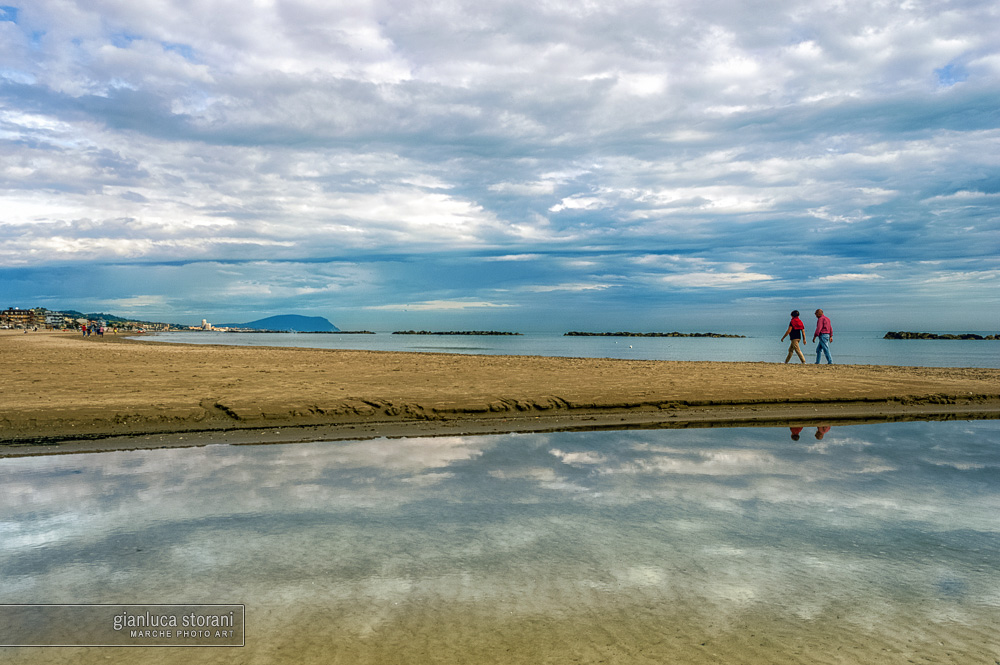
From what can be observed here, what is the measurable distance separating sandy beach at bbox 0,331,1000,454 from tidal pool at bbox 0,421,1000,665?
1882mm

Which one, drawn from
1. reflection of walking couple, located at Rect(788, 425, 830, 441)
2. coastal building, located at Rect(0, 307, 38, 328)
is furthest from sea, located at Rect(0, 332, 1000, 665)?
coastal building, located at Rect(0, 307, 38, 328)

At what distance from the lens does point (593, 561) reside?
4.62 m

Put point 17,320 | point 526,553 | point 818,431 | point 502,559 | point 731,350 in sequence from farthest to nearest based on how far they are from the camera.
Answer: point 17,320
point 731,350
point 818,431
point 526,553
point 502,559

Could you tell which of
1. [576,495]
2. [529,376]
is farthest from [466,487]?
[529,376]

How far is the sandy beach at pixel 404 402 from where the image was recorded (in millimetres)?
10172

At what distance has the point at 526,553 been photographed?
4.80 m

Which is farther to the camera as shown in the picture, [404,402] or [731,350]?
[731,350]

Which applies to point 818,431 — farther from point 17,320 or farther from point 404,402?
point 17,320

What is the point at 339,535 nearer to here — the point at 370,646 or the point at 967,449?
the point at 370,646

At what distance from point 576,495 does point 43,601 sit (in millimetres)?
4861

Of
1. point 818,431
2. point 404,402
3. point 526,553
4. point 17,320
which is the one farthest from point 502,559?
point 17,320

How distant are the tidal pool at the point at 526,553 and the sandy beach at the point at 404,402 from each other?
6.18ft

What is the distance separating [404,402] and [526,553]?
781 cm

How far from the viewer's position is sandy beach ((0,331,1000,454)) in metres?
10.2
